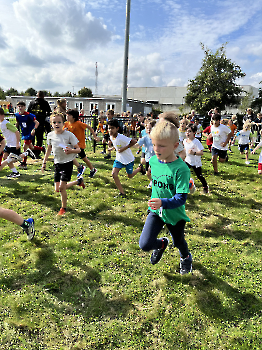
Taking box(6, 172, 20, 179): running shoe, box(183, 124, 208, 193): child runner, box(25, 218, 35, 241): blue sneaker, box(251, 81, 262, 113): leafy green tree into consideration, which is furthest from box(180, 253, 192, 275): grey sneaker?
box(251, 81, 262, 113): leafy green tree

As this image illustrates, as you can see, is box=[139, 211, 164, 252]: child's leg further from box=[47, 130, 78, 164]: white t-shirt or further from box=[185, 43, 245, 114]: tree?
box=[185, 43, 245, 114]: tree

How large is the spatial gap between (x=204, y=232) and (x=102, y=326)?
2980 millimetres

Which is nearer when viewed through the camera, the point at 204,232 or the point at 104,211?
the point at 204,232

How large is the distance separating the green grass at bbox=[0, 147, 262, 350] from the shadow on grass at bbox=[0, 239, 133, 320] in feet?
0.04

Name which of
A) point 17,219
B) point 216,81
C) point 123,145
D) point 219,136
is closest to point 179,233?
point 17,219

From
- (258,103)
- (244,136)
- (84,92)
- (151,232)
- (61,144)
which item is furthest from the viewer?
(84,92)

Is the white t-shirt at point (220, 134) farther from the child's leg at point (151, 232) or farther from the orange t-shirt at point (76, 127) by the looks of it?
the child's leg at point (151, 232)

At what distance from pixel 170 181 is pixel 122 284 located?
1764 mm

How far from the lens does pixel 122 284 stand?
3.51 meters

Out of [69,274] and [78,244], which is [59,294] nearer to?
[69,274]

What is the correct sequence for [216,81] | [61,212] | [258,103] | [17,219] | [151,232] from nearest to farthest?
1. [151,232]
2. [17,219]
3. [61,212]
4. [216,81]
5. [258,103]

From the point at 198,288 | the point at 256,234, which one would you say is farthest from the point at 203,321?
the point at 256,234

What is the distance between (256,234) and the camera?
16.2ft

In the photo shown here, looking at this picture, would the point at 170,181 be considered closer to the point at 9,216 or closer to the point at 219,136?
the point at 9,216
